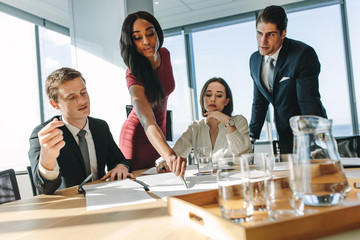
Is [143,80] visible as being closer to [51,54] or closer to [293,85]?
[293,85]

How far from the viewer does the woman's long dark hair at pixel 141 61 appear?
1885 millimetres

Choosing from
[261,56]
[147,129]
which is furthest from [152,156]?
[261,56]

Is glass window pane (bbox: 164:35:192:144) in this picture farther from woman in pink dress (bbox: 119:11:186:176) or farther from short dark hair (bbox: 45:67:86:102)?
short dark hair (bbox: 45:67:86:102)

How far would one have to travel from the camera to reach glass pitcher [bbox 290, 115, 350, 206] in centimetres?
57

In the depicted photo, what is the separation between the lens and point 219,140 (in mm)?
2471

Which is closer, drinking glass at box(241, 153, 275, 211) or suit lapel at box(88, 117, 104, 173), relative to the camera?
drinking glass at box(241, 153, 275, 211)

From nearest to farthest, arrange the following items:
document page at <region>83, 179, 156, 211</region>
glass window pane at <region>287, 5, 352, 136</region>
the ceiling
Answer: document page at <region>83, 179, 156, 211</region>, the ceiling, glass window pane at <region>287, 5, 352, 136</region>

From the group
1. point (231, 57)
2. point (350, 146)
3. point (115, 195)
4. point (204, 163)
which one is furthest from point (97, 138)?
point (231, 57)

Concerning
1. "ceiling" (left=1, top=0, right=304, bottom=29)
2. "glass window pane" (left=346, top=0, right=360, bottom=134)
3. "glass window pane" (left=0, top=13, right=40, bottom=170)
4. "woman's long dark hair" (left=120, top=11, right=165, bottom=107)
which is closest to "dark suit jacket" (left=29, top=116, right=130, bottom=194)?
"woman's long dark hair" (left=120, top=11, right=165, bottom=107)

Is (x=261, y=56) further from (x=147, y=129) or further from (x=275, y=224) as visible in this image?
(x=275, y=224)

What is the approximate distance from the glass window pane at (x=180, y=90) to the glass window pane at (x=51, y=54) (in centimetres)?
205

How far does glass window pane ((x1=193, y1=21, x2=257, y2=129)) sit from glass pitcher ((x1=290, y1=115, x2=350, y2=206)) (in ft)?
17.1

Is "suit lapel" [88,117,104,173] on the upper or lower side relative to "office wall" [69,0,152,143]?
lower

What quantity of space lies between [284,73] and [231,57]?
3730mm
